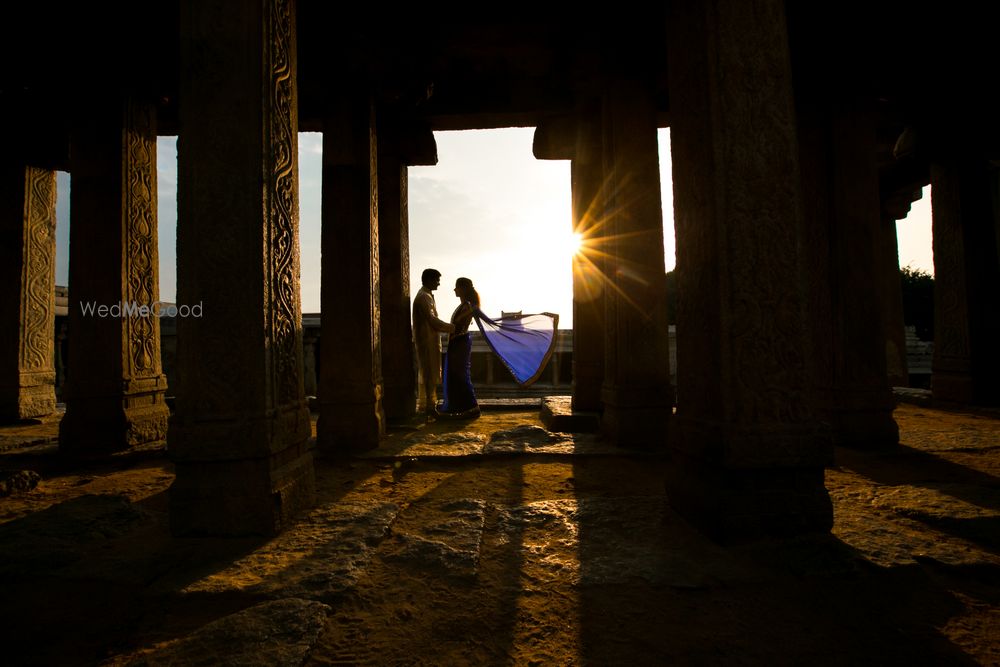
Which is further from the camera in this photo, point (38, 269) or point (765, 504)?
point (38, 269)

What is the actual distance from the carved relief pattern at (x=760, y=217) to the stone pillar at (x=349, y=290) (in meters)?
3.59

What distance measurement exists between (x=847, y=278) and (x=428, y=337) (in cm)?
527

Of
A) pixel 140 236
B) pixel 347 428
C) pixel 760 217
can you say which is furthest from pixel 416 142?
pixel 760 217

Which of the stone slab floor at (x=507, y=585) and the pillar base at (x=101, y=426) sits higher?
the pillar base at (x=101, y=426)

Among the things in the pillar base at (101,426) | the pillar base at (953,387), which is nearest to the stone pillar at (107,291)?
the pillar base at (101,426)

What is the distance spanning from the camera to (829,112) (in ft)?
15.6

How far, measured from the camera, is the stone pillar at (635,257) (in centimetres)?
466

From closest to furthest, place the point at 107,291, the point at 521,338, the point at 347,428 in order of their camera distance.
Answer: the point at 347,428
the point at 107,291
the point at 521,338

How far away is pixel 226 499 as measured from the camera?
96.4 inches

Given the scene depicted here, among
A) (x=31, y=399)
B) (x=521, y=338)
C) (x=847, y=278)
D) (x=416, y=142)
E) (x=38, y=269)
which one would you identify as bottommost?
(x=31, y=399)

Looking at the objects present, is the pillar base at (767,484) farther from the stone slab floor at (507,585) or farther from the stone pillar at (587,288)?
the stone pillar at (587,288)

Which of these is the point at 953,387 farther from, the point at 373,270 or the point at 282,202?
the point at 282,202

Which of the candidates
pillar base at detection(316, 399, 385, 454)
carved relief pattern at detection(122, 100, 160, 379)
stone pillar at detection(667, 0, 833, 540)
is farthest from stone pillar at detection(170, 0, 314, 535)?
carved relief pattern at detection(122, 100, 160, 379)

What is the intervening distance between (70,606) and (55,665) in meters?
0.42
